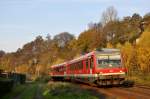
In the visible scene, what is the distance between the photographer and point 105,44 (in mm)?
92500

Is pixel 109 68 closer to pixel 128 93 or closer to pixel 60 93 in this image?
pixel 60 93

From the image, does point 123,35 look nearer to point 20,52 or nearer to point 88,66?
point 88,66

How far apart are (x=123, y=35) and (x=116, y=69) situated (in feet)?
213

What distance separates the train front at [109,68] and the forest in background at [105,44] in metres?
1.44

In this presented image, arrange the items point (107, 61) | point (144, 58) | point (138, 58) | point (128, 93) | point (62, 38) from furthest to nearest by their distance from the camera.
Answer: point (62, 38)
point (138, 58)
point (144, 58)
point (107, 61)
point (128, 93)

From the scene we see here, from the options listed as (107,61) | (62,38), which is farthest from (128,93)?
(62,38)

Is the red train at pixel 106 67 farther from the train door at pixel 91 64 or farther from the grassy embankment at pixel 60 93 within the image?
the grassy embankment at pixel 60 93

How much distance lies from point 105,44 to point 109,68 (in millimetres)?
61134

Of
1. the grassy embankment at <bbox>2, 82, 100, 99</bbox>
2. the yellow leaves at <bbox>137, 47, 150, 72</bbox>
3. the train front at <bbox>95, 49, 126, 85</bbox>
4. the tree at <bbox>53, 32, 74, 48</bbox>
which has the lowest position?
the grassy embankment at <bbox>2, 82, 100, 99</bbox>

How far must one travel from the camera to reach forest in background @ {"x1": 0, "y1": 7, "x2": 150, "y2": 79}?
2108 inches

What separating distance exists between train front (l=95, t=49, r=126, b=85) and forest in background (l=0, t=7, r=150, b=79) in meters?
1.44

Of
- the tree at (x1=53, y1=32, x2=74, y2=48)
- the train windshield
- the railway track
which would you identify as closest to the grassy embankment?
the railway track

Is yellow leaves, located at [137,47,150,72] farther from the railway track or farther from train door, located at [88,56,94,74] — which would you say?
the railway track

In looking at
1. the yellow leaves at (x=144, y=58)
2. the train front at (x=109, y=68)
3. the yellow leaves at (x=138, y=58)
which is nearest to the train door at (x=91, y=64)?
the train front at (x=109, y=68)
